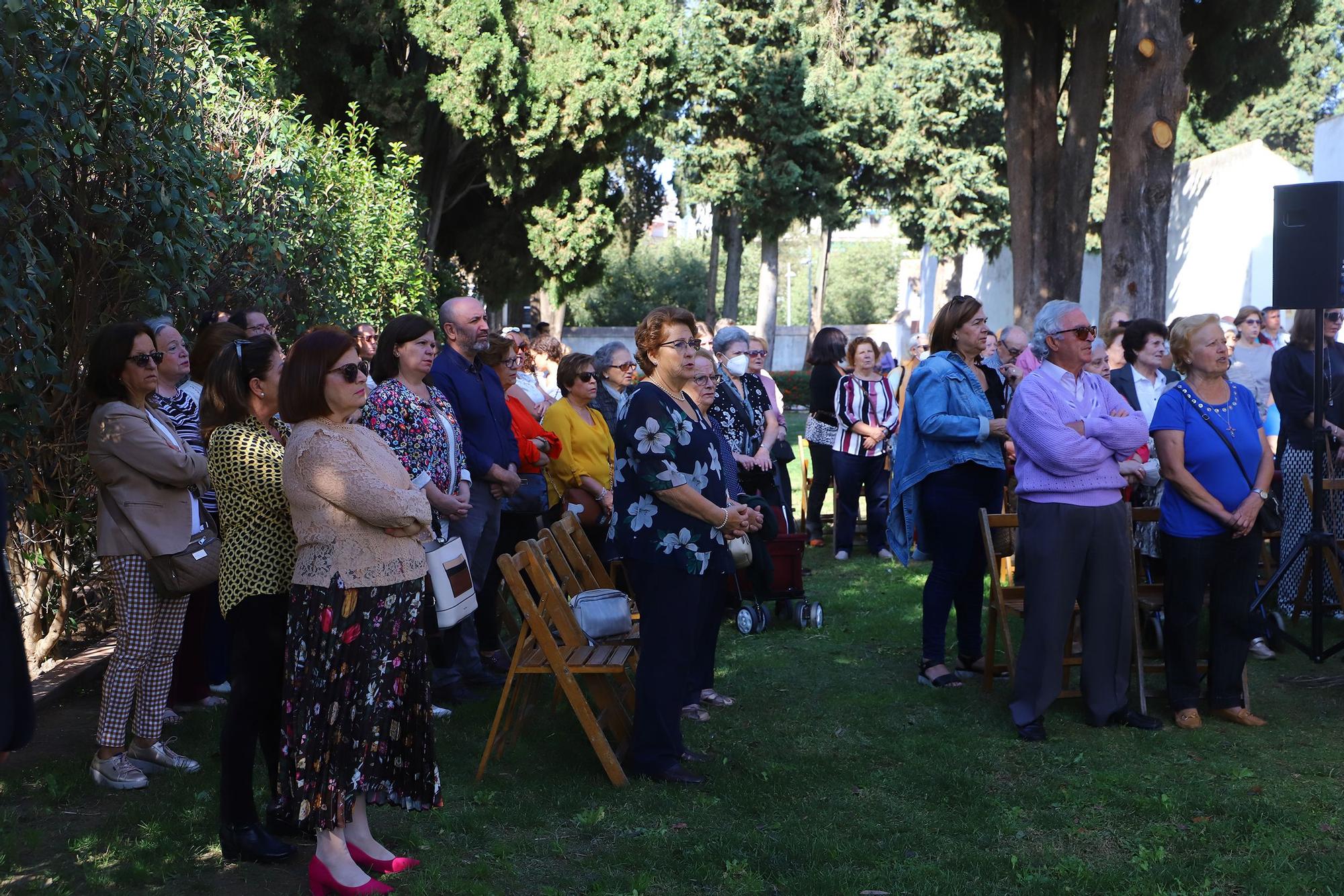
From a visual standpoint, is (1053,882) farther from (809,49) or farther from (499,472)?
(809,49)

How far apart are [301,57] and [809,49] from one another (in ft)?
54.3

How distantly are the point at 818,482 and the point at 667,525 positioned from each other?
6302mm

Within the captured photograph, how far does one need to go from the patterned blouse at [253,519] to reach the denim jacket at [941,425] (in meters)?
3.44

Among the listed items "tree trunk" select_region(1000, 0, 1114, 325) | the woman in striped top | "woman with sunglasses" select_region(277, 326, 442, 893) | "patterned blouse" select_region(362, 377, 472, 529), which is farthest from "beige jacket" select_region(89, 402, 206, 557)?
"tree trunk" select_region(1000, 0, 1114, 325)

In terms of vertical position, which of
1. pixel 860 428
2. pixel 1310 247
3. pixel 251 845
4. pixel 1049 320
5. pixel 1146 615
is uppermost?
pixel 1310 247

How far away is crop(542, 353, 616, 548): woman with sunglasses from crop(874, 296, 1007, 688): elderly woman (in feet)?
5.89

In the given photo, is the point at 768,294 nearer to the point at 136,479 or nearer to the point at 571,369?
the point at 571,369

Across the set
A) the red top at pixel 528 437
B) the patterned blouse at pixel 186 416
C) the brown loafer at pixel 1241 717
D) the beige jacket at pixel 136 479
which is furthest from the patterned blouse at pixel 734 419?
the beige jacket at pixel 136 479

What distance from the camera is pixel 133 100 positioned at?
5773 millimetres

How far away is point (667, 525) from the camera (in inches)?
193

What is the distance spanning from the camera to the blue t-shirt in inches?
224

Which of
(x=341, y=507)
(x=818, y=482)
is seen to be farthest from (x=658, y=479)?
(x=818, y=482)

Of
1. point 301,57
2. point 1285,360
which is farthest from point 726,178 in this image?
point 1285,360

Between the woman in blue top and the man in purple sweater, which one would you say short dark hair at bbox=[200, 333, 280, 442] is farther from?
the woman in blue top
